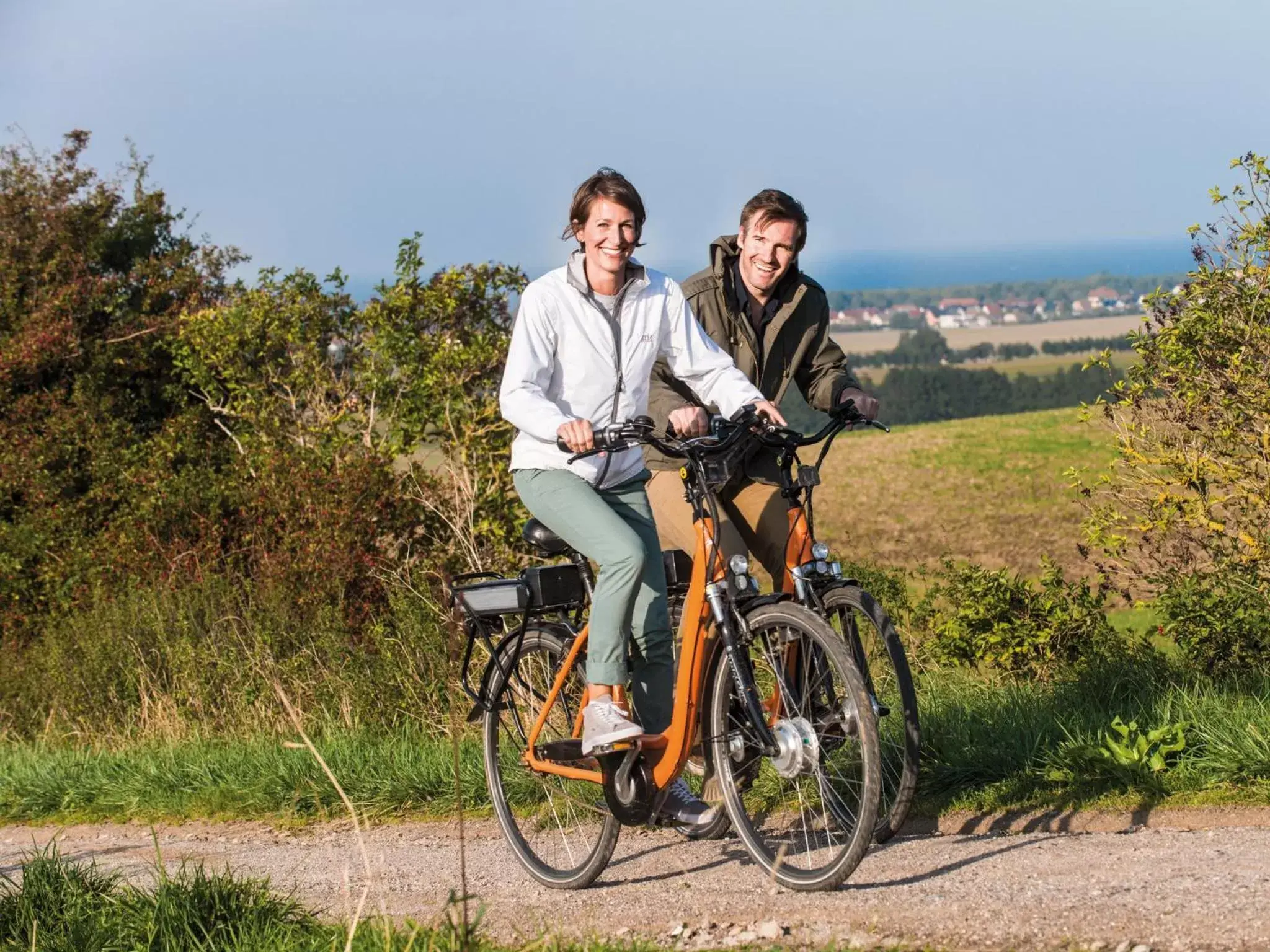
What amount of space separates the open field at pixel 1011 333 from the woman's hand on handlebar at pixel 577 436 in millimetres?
104867

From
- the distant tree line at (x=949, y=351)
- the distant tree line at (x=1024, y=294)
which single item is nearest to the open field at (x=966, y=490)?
the distant tree line at (x=949, y=351)

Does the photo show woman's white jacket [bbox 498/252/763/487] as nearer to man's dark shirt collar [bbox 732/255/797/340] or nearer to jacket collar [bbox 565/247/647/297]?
jacket collar [bbox 565/247/647/297]

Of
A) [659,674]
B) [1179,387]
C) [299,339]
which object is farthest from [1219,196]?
[299,339]

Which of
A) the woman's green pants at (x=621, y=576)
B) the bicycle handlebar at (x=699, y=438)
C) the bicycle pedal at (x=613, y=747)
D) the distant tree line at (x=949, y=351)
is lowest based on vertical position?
the distant tree line at (x=949, y=351)

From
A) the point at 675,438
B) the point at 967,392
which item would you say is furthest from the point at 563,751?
the point at 967,392

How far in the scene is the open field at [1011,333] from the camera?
120319 mm

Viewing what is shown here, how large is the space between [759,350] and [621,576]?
1543mm

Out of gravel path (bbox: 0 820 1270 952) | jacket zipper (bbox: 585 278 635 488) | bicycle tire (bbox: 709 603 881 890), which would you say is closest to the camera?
gravel path (bbox: 0 820 1270 952)

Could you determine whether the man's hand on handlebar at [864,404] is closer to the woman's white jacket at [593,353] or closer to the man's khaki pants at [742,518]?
the woman's white jacket at [593,353]

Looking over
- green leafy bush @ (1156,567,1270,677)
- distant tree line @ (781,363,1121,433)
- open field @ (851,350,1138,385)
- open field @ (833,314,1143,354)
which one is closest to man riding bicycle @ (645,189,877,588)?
green leafy bush @ (1156,567,1270,677)

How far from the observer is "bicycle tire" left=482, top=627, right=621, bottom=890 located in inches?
228

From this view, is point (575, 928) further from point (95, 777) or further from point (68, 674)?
point (68, 674)

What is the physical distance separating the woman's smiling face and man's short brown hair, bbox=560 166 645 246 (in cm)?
1

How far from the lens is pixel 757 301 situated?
6445 millimetres
